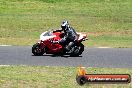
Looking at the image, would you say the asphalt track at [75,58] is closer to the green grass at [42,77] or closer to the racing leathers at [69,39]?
the racing leathers at [69,39]

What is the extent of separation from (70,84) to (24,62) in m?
A: 5.52

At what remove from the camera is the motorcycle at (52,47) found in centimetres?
2003

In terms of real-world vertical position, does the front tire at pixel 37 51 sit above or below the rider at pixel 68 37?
below

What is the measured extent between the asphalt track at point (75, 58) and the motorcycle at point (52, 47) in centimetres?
27

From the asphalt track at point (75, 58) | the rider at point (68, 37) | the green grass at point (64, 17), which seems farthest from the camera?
the green grass at point (64, 17)

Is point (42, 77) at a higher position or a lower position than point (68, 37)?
higher

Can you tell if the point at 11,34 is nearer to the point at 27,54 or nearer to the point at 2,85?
the point at 27,54

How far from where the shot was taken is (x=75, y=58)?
19.6m

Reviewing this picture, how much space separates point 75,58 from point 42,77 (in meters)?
6.10

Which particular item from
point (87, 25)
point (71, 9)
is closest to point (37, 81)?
point (87, 25)

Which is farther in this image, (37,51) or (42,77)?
(37,51)

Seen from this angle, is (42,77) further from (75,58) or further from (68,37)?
(68,37)

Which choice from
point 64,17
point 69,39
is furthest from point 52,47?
point 64,17

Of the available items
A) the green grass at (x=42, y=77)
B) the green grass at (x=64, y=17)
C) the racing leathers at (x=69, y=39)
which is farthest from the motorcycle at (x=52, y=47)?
the green grass at (x=64, y=17)
